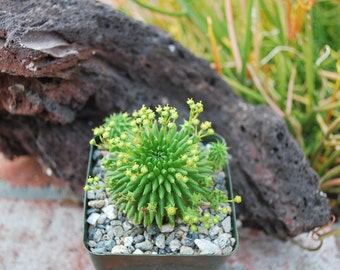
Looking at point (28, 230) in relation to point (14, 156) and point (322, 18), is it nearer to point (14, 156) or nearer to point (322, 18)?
point (14, 156)

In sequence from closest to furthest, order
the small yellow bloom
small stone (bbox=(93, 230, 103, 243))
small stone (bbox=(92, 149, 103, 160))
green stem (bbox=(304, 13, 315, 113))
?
the small yellow bloom, small stone (bbox=(93, 230, 103, 243)), small stone (bbox=(92, 149, 103, 160)), green stem (bbox=(304, 13, 315, 113))

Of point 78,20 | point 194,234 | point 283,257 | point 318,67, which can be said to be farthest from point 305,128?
point 78,20

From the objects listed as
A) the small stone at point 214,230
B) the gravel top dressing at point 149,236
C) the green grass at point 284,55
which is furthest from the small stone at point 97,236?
the green grass at point 284,55

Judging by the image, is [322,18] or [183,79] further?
[322,18]

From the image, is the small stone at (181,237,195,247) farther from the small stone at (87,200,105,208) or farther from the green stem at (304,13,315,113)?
the green stem at (304,13,315,113)

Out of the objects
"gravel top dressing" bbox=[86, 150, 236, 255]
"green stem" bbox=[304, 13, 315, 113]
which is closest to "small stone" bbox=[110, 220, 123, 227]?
"gravel top dressing" bbox=[86, 150, 236, 255]

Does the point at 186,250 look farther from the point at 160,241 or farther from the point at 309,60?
the point at 309,60
